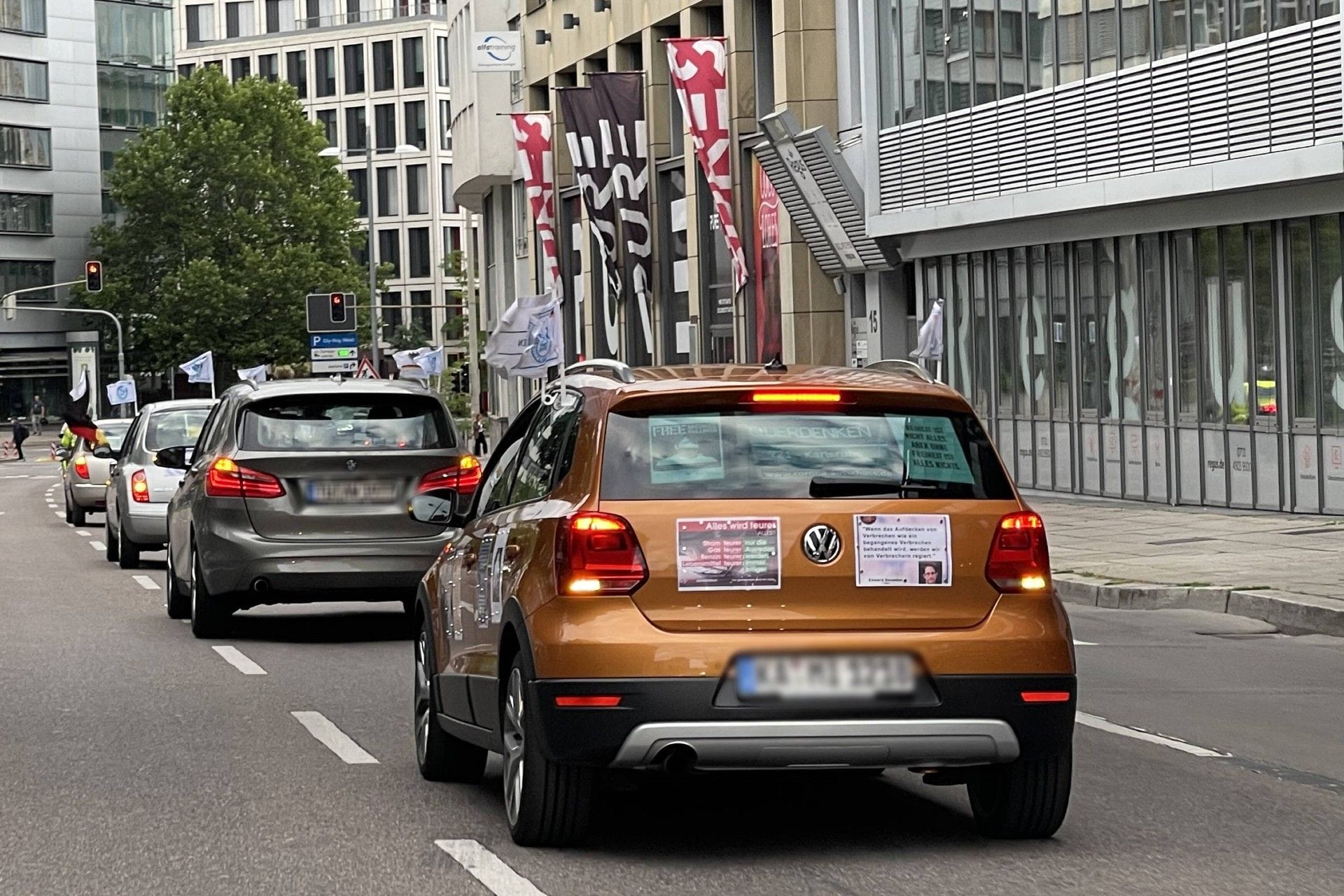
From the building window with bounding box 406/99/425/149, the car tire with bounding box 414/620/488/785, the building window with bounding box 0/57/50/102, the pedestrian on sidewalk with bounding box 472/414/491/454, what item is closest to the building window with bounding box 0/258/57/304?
the building window with bounding box 0/57/50/102

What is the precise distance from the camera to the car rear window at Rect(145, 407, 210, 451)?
79.0ft

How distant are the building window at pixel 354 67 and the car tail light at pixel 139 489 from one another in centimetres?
10349

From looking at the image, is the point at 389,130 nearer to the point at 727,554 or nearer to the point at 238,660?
the point at 238,660

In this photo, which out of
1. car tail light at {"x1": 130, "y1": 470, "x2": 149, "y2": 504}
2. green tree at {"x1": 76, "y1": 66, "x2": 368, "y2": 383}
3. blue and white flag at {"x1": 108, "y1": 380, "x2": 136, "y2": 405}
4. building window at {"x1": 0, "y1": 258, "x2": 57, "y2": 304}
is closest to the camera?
car tail light at {"x1": 130, "y1": 470, "x2": 149, "y2": 504}

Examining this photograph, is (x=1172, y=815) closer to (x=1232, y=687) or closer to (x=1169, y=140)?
(x=1232, y=687)

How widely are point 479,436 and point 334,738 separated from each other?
42.6 metres

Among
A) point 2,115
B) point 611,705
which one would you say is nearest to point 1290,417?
point 611,705

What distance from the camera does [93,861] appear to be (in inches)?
284

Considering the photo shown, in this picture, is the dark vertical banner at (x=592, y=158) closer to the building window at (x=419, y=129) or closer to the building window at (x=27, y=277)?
the building window at (x=27, y=277)

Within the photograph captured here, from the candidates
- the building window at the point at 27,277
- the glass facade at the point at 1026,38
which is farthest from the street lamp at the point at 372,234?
the glass facade at the point at 1026,38

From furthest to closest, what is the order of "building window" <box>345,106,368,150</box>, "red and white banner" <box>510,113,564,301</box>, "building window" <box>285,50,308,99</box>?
"building window" <box>285,50,308,99</box> → "building window" <box>345,106,368,150</box> → "red and white banner" <box>510,113,564,301</box>

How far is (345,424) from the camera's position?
1498 cm

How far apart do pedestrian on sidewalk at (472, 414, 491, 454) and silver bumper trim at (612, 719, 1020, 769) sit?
40577mm

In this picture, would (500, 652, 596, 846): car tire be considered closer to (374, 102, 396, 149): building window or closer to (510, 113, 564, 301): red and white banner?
(510, 113, 564, 301): red and white banner
